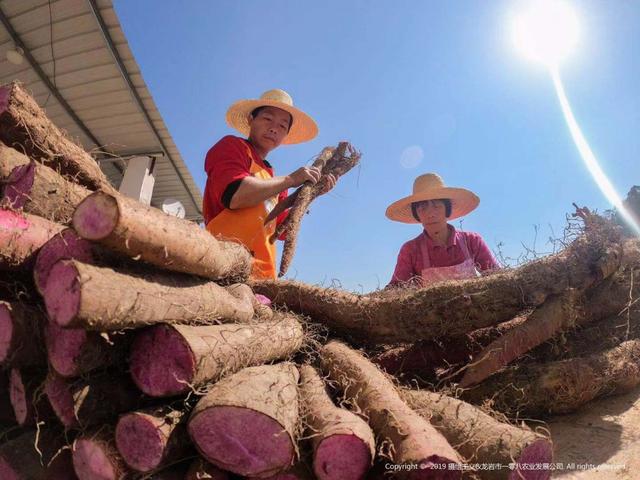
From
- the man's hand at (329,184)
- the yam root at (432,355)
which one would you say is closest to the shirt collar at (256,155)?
the man's hand at (329,184)

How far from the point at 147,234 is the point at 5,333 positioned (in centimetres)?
54

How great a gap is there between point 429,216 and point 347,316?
7.47ft

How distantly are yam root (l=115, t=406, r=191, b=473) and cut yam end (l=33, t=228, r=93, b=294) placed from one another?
0.54m

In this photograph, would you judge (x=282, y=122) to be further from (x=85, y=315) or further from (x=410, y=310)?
(x=85, y=315)

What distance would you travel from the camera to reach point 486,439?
4.50 ft

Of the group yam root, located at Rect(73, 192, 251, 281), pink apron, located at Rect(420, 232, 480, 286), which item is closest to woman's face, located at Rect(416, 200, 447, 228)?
pink apron, located at Rect(420, 232, 480, 286)

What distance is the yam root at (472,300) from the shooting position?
7.05 feet

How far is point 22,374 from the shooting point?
1.40m

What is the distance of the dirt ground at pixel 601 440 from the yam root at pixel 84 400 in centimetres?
169

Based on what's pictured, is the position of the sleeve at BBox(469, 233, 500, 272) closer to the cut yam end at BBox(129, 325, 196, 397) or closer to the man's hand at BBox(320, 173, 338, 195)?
the man's hand at BBox(320, 173, 338, 195)

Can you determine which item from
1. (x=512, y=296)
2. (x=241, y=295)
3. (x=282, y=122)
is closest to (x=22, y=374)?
(x=241, y=295)

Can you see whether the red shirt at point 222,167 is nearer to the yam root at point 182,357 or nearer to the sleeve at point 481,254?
the yam root at point 182,357

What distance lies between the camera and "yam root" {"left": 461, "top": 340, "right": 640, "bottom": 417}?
2004mm

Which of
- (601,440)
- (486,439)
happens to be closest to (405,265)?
(601,440)
